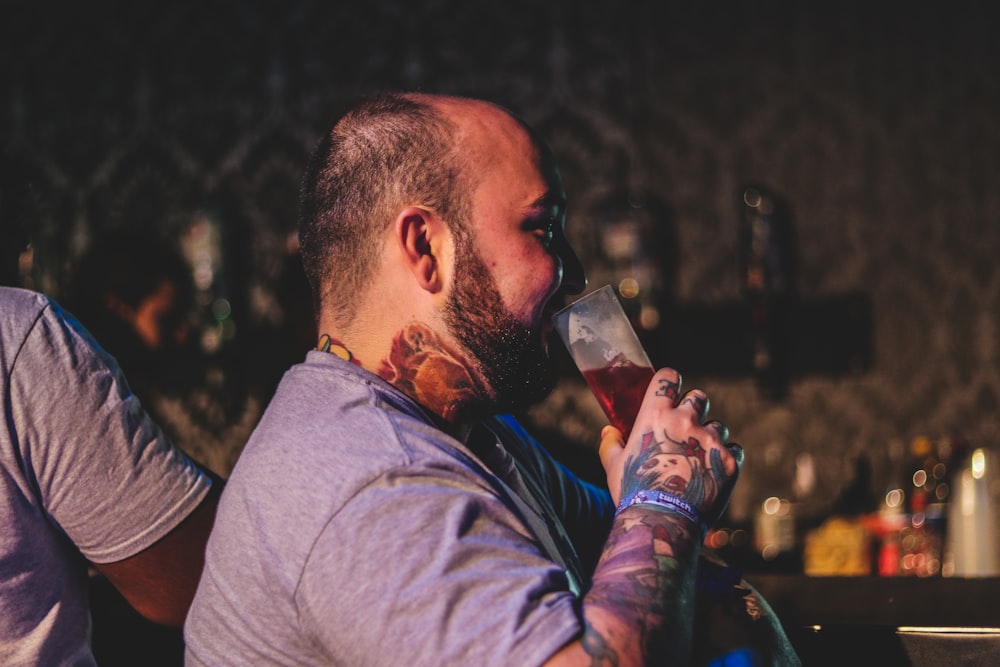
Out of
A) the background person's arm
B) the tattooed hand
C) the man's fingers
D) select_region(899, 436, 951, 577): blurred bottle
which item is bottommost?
select_region(899, 436, 951, 577): blurred bottle

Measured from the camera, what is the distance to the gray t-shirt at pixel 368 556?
816 millimetres

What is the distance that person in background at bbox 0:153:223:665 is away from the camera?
44.6 inches

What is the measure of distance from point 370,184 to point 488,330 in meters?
0.24

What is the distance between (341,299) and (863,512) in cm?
277

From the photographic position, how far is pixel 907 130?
3.58m

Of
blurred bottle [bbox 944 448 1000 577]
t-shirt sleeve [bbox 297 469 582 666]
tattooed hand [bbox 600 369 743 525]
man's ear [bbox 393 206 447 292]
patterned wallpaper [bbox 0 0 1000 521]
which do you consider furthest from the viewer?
patterned wallpaper [bbox 0 0 1000 521]

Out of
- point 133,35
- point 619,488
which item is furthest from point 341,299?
point 133,35

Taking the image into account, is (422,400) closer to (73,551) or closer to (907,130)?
(73,551)

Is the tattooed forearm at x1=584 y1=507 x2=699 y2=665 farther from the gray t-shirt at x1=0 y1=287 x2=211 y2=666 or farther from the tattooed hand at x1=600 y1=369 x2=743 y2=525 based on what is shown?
the gray t-shirt at x1=0 y1=287 x2=211 y2=666

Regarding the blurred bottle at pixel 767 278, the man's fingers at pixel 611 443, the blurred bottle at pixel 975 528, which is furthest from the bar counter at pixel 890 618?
the blurred bottle at pixel 767 278

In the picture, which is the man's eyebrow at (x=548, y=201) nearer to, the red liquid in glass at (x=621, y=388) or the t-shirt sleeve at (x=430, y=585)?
the red liquid in glass at (x=621, y=388)

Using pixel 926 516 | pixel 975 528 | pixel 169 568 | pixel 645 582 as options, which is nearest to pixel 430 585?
pixel 645 582

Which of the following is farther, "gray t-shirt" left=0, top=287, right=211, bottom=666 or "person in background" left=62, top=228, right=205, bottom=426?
"person in background" left=62, top=228, right=205, bottom=426

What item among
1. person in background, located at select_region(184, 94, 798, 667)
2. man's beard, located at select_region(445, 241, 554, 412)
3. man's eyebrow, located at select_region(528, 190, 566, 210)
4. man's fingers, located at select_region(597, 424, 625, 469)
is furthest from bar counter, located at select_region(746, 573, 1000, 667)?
man's eyebrow, located at select_region(528, 190, 566, 210)
